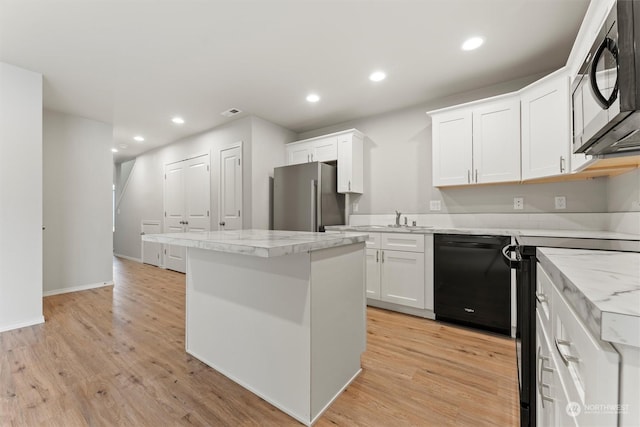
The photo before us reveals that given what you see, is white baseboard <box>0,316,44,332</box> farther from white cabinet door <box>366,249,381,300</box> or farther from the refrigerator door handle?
white cabinet door <box>366,249,381,300</box>

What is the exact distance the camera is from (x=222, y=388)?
1632 millimetres

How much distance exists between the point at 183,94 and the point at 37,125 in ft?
4.68

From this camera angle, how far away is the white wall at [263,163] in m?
3.91

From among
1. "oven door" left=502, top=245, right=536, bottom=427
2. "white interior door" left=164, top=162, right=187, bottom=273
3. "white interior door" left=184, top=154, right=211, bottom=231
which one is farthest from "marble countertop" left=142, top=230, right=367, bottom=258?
"white interior door" left=164, top=162, right=187, bottom=273

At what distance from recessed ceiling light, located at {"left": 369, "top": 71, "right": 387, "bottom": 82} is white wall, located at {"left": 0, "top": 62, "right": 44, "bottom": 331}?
3.40 m

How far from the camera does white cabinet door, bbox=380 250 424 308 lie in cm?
274

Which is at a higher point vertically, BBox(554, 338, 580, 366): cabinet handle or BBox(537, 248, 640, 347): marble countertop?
BBox(537, 248, 640, 347): marble countertop

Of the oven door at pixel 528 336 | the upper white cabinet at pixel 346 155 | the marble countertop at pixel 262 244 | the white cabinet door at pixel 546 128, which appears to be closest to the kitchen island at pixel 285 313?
the marble countertop at pixel 262 244

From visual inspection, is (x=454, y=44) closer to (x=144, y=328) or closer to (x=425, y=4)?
(x=425, y=4)

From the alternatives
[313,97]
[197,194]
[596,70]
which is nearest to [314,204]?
[313,97]

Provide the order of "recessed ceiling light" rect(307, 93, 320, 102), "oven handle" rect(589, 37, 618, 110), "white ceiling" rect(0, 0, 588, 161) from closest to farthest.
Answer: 1. "oven handle" rect(589, 37, 618, 110)
2. "white ceiling" rect(0, 0, 588, 161)
3. "recessed ceiling light" rect(307, 93, 320, 102)

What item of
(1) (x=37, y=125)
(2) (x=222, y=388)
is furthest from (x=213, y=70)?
(2) (x=222, y=388)

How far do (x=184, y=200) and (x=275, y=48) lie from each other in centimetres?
361

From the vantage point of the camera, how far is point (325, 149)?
3.85 metres
